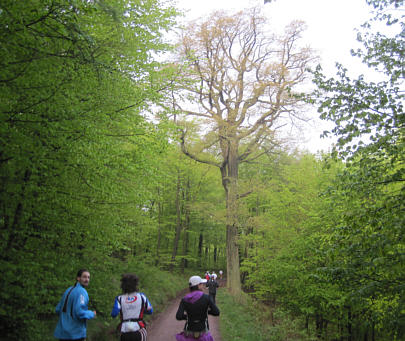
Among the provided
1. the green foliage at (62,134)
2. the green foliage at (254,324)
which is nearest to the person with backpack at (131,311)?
the green foliage at (62,134)

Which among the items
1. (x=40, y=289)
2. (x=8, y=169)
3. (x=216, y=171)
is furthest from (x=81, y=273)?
(x=216, y=171)

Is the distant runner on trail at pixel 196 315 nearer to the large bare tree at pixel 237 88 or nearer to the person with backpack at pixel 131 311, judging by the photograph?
the person with backpack at pixel 131 311

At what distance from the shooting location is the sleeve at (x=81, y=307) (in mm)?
4172

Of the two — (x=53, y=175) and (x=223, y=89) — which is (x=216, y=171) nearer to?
(x=223, y=89)

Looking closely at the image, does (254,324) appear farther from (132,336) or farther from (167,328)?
(132,336)

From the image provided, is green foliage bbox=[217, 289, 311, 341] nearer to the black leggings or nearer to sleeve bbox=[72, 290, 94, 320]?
the black leggings

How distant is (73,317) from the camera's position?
166 inches

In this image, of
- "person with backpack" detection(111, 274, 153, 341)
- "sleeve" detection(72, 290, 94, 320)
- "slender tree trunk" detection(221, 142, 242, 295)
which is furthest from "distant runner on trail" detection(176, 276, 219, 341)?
"slender tree trunk" detection(221, 142, 242, 295)

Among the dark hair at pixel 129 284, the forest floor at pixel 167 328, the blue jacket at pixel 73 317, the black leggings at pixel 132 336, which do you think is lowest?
the forest floor at pixel 167 328

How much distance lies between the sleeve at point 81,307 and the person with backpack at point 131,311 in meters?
0.36

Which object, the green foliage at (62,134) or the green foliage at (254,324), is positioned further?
the green foliage at (254,324)

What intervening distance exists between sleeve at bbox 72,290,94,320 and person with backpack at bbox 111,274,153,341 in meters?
0.36

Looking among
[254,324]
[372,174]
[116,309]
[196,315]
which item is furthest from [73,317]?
[254,324]

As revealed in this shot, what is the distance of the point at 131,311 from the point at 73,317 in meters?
0.81
